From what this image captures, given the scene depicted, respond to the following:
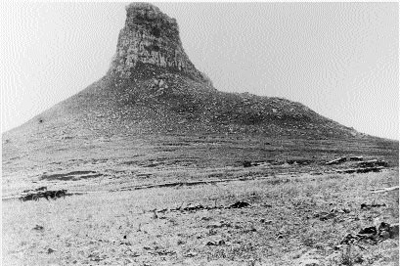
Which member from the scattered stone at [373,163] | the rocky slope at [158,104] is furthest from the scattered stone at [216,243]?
the rocky slope at [158,104]

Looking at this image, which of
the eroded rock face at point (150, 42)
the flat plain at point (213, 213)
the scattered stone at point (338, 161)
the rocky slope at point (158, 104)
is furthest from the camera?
the eroded rock face at point (150, 42)

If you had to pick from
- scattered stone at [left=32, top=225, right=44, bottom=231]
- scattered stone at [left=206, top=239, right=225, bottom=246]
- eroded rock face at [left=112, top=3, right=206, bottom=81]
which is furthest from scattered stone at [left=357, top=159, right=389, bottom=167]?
eroded rock face at [left=112, top=3, right=206, bottom=81]

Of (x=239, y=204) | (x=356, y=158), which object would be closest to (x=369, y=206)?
(x=239, y=204)

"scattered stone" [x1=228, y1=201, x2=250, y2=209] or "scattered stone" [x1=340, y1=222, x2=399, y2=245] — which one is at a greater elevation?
"scattered stone" [x1=340, y1=222, x2=399, y2=245]

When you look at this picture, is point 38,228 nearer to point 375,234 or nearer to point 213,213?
point 213,213

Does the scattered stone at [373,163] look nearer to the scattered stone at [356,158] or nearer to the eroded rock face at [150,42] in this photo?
the scattered stone at [356,158]

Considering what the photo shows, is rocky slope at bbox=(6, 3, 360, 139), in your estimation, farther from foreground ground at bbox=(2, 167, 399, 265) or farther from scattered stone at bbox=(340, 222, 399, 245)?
scattered stone at bbox=(340, 222, 399, 245)
